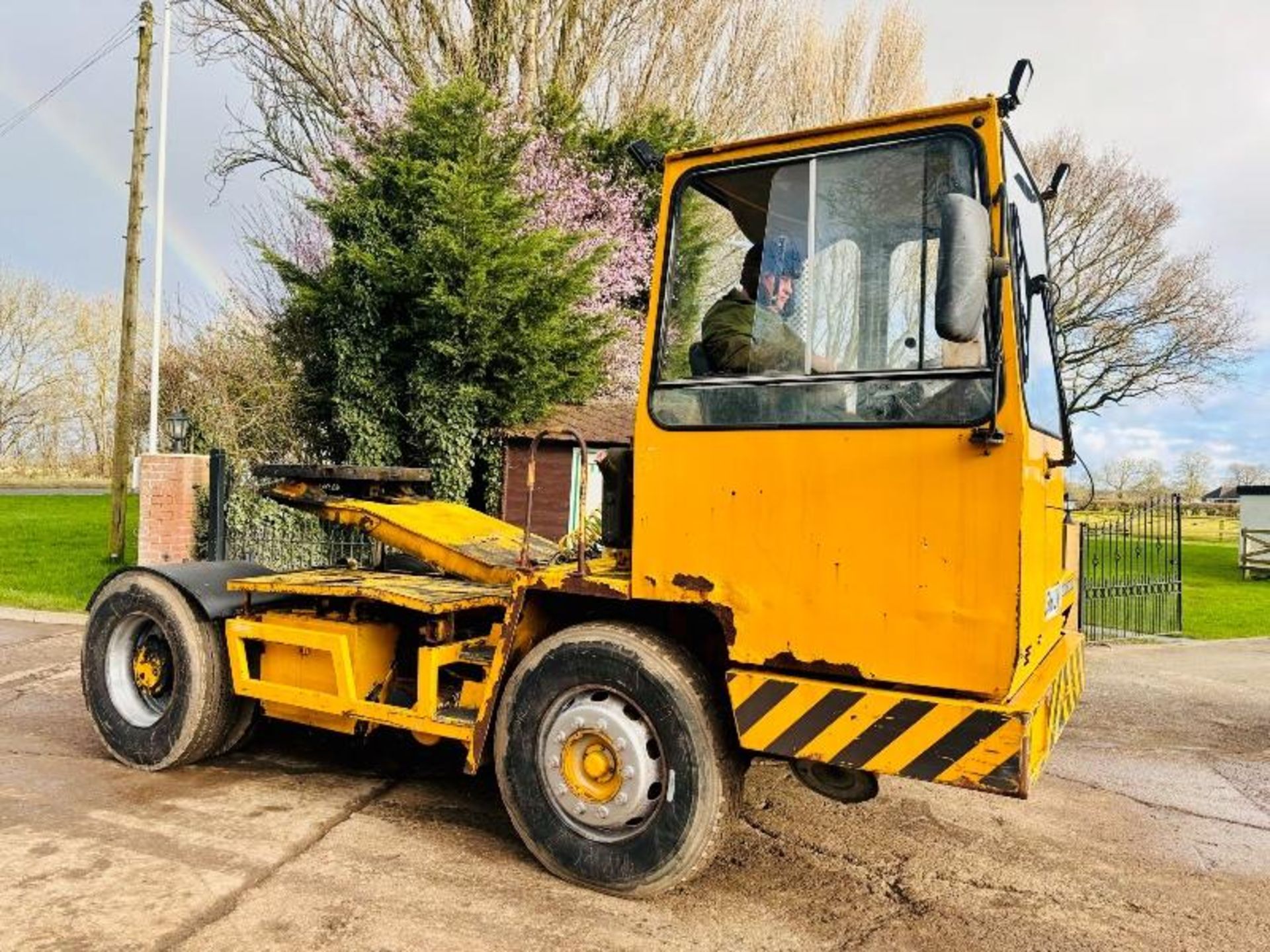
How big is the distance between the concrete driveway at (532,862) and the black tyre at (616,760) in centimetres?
18

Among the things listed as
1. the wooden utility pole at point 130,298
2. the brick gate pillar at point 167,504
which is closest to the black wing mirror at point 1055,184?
the brick gate pillar at point 167,504

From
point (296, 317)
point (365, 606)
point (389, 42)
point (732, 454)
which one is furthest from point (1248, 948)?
point (389, 42)

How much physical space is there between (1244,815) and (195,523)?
1219cm

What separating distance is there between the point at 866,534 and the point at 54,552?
1831cm

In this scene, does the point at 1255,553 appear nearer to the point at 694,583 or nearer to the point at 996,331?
the point at 996,331

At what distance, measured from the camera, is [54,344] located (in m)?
47.2

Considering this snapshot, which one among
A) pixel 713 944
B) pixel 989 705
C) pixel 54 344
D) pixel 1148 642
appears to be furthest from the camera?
pixel 54 344

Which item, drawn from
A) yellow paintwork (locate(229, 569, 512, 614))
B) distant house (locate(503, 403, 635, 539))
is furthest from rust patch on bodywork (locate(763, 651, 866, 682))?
distant house (locate(503, 403, 635, 539))

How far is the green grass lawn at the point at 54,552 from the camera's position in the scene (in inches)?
487

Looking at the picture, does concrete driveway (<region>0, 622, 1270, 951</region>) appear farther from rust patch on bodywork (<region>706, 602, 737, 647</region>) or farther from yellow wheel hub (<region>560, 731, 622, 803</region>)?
rust patch on bodywork (<region>706, 602, 737, 647</region>)

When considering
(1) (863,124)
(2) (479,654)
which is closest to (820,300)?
(1) (863,124)

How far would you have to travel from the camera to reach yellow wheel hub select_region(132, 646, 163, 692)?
516 centimetres

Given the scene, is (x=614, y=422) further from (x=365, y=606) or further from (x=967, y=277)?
(x=967, y=277)

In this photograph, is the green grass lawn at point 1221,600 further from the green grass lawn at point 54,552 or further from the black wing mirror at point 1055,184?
the green grass lawn at point 54,552
